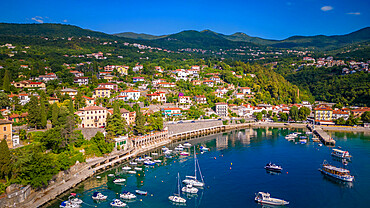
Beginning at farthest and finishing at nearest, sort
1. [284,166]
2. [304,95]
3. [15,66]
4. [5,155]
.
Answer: [304,95] → [15,66] → [284,166] → [5,155]

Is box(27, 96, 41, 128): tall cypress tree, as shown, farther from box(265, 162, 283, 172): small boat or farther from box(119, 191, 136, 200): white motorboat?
box(265, 162, 283, 172): small boat

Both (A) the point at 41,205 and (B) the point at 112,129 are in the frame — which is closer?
(A) the point at 41,205

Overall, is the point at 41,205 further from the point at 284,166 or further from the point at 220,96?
the point at 220,96

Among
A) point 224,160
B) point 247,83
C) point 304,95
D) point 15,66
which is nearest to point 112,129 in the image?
point 224,160

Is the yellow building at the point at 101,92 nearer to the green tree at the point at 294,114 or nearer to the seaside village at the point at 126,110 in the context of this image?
the seaside village at the point at 126,110

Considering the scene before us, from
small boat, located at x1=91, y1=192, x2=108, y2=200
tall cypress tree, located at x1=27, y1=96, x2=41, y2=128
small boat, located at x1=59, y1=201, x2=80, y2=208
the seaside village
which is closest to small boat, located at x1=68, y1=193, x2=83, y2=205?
small boat, located at x1=59, y1=201, x2=80, y2=208
